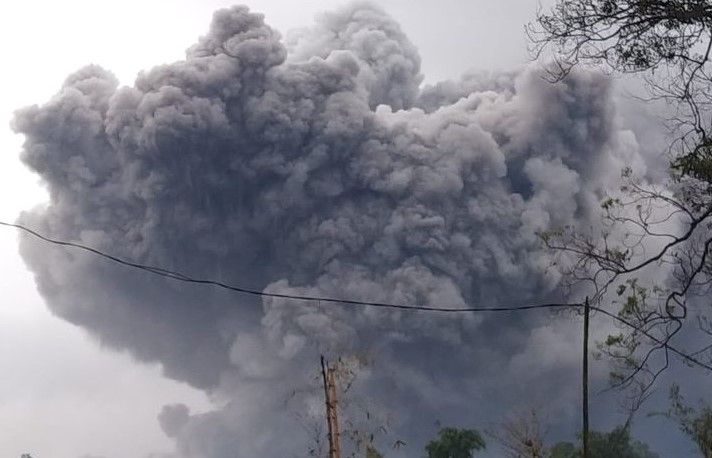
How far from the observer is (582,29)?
11.9 meters

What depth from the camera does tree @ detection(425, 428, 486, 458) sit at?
59.8 metres

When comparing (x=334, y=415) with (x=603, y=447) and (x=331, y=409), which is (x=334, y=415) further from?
(x=603, y=447)

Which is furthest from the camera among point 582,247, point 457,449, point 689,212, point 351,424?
point 457,449

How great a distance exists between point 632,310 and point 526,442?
17.5 metres

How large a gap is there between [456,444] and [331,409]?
3818cm

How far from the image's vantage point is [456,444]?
60.4m

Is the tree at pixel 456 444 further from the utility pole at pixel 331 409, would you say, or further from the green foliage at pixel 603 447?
the utility pole at pixel 331 409

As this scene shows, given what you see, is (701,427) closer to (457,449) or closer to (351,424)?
(351,424)

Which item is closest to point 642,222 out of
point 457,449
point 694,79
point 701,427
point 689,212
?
point 689,212

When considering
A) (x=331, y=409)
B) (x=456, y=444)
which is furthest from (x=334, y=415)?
(x=456, y=444)

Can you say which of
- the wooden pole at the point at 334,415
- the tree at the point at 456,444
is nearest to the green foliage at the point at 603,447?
the tree at the point at 456,444

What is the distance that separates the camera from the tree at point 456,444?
59844 mm

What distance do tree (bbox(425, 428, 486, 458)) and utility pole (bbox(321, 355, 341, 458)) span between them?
36.7 meters

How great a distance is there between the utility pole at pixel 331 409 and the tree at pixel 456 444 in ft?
120
